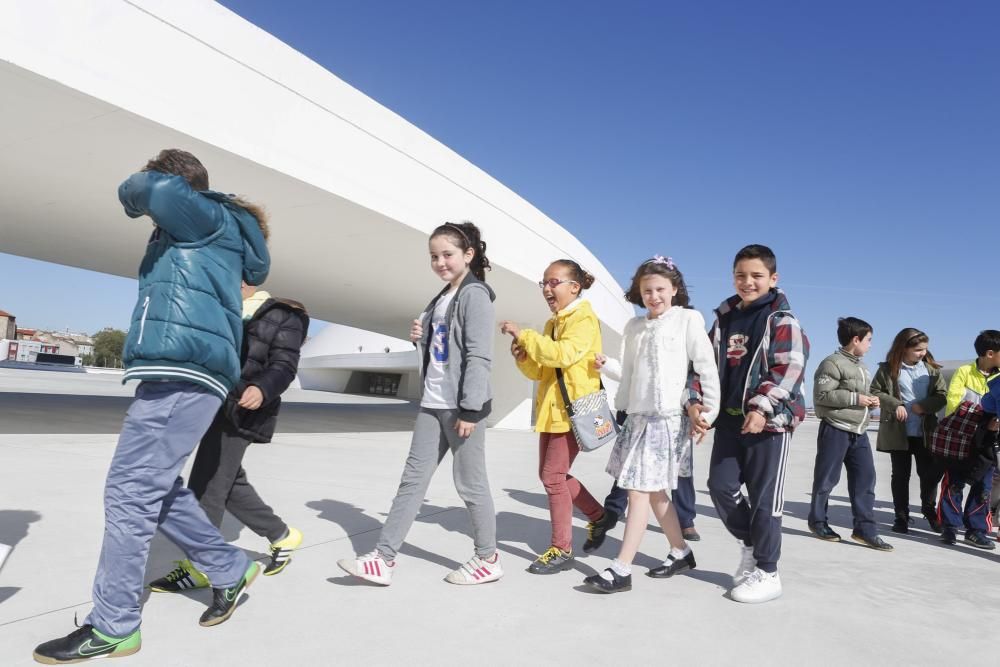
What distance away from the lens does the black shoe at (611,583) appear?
2.83 meters

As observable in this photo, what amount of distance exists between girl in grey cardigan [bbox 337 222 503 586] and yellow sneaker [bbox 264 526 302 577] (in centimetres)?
31

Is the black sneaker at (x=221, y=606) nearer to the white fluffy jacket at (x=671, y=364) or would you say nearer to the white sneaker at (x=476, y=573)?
the white sneaker at (x=476, y=573)

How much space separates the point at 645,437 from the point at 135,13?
5.20m

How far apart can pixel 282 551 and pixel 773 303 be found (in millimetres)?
2529

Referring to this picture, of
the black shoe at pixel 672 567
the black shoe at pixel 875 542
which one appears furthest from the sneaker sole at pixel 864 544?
the black shoe at pixel 672 567

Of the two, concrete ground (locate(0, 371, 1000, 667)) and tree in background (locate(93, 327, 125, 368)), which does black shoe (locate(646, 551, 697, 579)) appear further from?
tree in background (locate(93, 327, 125, 368))

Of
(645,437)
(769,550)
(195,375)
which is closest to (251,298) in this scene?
(195,375)

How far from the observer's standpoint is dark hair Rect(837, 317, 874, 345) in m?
4.50

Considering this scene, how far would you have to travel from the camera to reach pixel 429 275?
432 inches

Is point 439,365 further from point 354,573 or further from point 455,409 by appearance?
point 354,573

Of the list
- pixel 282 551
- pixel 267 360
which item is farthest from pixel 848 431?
pixel 267 360

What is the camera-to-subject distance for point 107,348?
83375 millimetres

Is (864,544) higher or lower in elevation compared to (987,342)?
lower

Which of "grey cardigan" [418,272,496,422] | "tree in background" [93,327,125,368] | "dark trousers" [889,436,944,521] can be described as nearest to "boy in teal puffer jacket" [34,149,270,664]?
"grey cardigan" [418,272,496,422]
